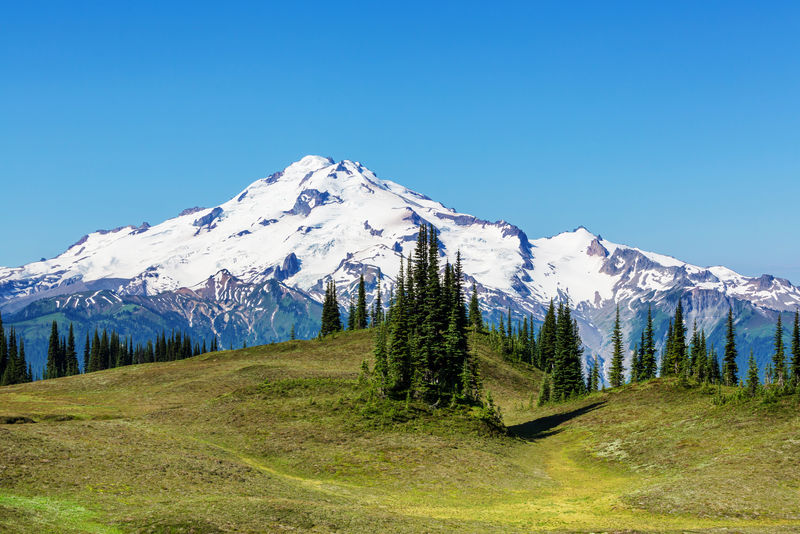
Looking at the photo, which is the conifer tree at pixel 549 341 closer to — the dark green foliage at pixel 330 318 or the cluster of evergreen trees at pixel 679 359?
the cluster of evergreen trees at pixel 679 359

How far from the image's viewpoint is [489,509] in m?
48.0

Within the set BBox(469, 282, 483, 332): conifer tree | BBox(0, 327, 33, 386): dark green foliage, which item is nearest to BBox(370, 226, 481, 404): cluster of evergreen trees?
BBox(469, 282, 483, 332): conifer tree

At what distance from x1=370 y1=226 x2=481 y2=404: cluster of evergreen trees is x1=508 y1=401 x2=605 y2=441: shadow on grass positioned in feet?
32.0

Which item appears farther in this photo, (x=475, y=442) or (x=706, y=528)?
(x=475, y=442)

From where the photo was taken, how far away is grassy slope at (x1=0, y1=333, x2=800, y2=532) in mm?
39562

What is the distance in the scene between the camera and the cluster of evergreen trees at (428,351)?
288 ft

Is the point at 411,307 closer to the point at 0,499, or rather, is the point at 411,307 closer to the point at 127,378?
the point at 127,378

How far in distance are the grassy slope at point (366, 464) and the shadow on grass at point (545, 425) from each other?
63cm

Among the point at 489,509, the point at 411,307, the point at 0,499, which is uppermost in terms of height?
the point at 411,307

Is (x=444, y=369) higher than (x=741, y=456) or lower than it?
higher

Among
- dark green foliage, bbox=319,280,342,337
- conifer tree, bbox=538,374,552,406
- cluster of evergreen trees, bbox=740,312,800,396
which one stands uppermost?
dark green foliage, bbox=319,280,342,337

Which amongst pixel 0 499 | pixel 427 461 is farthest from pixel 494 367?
pixel 0 499

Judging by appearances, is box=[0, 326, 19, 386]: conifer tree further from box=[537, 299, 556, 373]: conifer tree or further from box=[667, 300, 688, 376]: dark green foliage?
box=[667, 300, 688, 376]: dark green foliage

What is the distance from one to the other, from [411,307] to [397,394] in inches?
706
